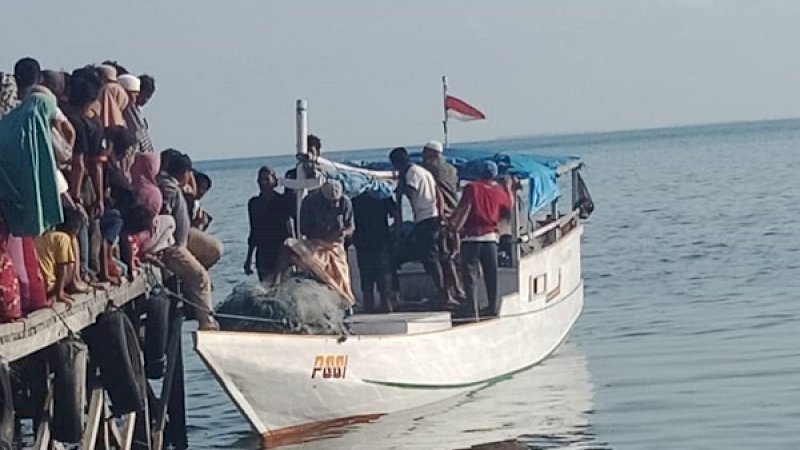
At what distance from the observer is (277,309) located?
1491cm

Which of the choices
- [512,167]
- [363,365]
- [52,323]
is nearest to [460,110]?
[512,167]

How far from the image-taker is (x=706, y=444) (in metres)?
15.5

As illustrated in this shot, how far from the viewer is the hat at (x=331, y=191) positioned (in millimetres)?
15789

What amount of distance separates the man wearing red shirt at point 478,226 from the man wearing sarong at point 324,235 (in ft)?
6.71

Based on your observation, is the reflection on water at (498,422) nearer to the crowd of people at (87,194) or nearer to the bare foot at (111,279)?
the crowd of people at (87,194)

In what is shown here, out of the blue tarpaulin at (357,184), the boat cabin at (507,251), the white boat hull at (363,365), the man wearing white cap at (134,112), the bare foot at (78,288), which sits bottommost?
the white boat hull at (363,365)

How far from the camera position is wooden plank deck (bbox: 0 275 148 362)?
33.5 feet

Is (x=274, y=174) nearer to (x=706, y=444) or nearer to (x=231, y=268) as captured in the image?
(x=706, y=444)

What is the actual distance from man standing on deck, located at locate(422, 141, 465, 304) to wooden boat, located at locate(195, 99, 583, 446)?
40 centimetres

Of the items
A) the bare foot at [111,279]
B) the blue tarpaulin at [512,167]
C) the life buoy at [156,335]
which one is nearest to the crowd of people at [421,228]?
the blue tarpaulin at [512,167]

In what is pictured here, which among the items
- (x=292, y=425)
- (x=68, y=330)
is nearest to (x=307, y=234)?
(x=292, y=425)

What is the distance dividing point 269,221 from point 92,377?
403 centimetres

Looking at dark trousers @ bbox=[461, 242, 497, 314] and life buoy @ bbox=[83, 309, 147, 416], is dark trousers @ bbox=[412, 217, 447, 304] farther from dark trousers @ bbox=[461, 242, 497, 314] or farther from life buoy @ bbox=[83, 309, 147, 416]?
life buoy @ bbox=[83, 309, 147, 416]

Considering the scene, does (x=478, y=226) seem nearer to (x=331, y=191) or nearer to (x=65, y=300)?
(x=331, y=191)
